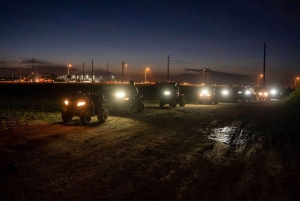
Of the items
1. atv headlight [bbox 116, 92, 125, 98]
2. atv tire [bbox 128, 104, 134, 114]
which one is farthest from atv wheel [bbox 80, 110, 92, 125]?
atv tire [bbox 128, 104, 134, 114]

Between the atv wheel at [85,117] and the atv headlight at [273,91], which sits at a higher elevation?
the atv headlight at [273,91]

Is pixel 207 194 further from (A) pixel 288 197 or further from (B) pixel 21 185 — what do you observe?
(B) pixel 21 185

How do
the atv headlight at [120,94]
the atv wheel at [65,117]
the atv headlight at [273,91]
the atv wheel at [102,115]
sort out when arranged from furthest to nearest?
the atv headlight at [273,91], the atv headlight at [120,94], the atv wheel at [102,115], the atv wheel at [65,117]

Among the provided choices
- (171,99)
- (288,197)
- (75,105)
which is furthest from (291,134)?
(171,99)

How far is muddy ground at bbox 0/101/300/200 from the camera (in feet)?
22.0

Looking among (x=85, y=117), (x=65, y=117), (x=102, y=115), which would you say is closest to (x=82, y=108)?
(x=85, y=117)

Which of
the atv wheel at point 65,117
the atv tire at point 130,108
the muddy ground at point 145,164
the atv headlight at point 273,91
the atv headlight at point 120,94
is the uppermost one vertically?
the atv headlight at point 273,91

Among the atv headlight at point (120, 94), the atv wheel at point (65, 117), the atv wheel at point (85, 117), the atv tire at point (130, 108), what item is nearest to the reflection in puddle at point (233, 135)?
the atv wheel at point (85, 117)

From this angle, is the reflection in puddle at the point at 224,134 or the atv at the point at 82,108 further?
the atv at the point at 82,108

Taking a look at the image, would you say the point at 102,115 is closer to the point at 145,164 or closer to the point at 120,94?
the point at 120,94

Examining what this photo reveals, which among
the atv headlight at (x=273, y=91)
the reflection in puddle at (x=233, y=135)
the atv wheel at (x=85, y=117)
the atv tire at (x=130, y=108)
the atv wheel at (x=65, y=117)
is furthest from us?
the atv headlight at (x=273, y=91)

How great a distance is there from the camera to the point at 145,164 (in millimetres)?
8930

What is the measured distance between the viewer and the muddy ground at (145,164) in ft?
22.0

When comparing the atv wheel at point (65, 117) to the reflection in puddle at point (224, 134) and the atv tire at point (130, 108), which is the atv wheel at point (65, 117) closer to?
the atv tire at point (130, 108)
